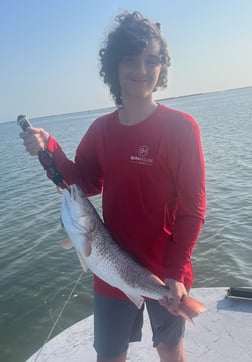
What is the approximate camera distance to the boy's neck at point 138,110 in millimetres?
3186

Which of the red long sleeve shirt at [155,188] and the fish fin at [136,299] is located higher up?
the red long sleeve shirt at [155,188]

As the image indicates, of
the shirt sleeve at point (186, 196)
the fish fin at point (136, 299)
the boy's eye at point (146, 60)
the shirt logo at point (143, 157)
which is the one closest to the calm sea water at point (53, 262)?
the fish fin at point (136, 299)

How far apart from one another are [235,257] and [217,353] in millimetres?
4823

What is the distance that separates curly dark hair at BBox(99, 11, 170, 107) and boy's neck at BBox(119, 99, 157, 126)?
0.26 metres

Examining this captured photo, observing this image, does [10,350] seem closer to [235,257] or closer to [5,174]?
[235,257]

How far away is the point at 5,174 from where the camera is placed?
75.2 feet

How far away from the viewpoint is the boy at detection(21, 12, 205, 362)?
3.00 m

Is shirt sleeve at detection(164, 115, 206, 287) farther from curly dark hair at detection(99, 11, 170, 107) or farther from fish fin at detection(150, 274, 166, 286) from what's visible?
curly dark hair at detection(99, 11, 170, 107)

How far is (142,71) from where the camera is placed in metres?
3.07

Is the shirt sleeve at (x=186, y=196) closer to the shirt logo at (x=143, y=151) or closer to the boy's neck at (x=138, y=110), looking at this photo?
the shirt logo at (x=143, y=151)

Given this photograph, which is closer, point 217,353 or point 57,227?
point 217,353

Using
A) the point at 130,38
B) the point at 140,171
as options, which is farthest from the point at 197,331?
the point at 130,38

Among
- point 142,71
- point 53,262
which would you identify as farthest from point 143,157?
point 53,262

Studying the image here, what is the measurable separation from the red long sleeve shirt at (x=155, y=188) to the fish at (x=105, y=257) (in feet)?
0.44
